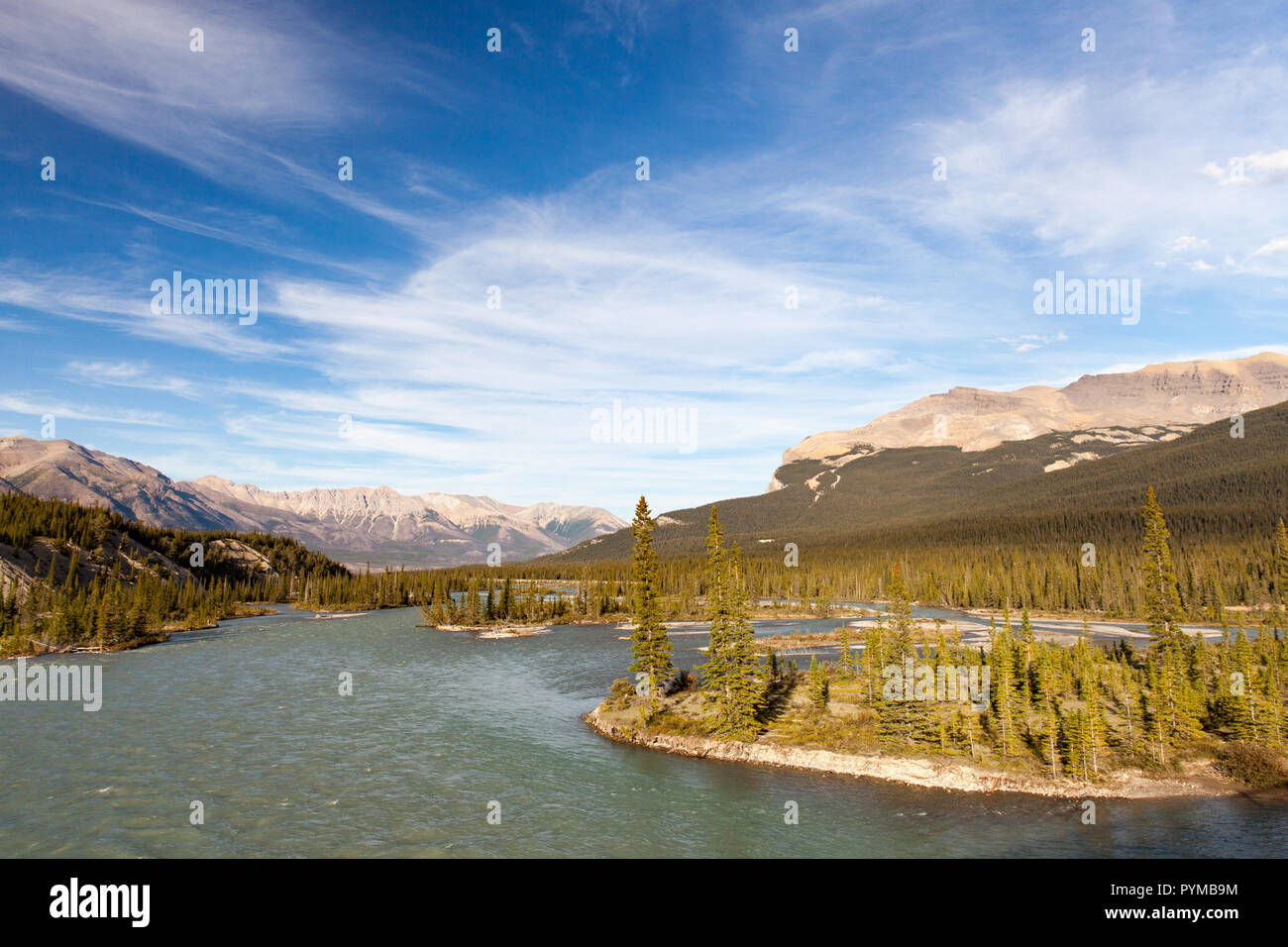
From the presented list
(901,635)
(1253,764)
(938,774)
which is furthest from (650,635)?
(1253,764)

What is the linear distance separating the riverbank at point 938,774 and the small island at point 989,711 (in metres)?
0.11

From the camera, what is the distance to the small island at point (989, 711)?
159 ft

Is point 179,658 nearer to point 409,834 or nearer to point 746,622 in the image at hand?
point 409,834

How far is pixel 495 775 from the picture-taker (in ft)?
167

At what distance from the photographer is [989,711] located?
2319 inches

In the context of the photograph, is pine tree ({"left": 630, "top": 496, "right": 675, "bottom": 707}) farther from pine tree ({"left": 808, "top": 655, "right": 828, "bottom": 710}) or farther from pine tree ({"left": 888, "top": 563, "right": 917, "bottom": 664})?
pine tree ({"left": 888, "top": 563, "right": 917, "bottom": 664})

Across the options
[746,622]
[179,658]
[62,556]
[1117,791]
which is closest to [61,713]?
[179,658]

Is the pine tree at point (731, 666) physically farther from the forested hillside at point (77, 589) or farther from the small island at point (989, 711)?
the forested hillside at point (77, 589)

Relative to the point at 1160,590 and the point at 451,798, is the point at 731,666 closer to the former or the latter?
the point at 451,798

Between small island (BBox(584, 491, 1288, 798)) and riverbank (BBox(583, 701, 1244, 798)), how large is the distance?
111mm

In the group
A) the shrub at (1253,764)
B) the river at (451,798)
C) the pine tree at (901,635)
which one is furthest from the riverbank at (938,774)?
the pine tree at (901,635)

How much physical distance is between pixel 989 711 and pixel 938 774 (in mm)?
13466

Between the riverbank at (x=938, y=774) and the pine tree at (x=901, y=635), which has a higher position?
the pine tree at (x=901, y=635)
